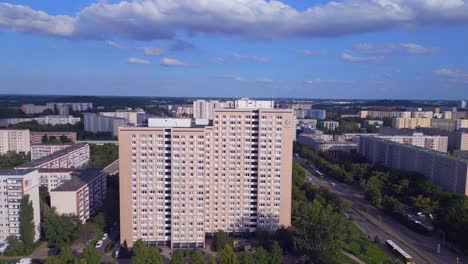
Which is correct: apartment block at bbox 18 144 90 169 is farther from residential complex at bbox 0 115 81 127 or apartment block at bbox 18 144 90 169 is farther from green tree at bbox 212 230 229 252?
residential complex at bbox 0 115 81 127

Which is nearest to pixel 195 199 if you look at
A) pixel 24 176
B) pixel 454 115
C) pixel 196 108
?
pixel 24 176

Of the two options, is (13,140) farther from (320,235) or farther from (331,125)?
(331,125)

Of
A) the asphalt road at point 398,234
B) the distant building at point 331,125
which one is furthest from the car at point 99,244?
the distant building at point 331,125

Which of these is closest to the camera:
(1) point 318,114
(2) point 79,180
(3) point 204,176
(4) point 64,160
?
(3) point 204,176

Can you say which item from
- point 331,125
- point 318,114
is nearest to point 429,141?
point 331,125

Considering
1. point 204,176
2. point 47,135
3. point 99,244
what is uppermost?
point 204,176

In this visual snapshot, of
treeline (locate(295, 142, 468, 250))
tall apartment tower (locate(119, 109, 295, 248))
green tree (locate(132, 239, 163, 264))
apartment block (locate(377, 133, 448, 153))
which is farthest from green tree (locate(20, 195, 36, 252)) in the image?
apartment block (locate(377, 133, 448, 153))

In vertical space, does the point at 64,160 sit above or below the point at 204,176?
below
